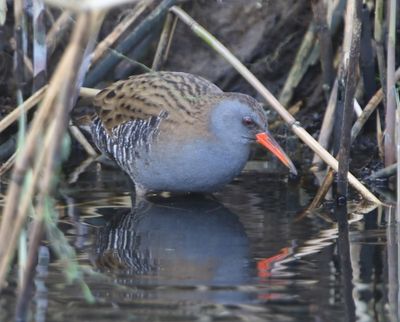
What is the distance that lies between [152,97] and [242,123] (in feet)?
1.93

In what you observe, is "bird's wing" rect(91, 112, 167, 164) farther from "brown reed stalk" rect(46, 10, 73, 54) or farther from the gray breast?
"brown reed stalk" rect(46, 10, 73, 54)

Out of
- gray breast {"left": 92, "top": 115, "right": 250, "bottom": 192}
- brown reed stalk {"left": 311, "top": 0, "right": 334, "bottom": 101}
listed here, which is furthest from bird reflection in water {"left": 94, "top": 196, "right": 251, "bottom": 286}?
brown reed stalk {"left": 311, "top": 0, "right": 334, "bottom": 101}

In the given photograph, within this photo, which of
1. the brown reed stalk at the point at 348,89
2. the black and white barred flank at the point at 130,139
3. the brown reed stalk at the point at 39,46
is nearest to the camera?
the brown reed stalk at the point at 348,89

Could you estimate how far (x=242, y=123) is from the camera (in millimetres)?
5586

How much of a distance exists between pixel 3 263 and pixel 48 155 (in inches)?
15.8

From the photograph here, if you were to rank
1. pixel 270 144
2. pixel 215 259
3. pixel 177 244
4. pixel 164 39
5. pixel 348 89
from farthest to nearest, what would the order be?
pixel 164 39
pixel 270 144
pixel 348 89
pixel 177 244
pixel 215 259

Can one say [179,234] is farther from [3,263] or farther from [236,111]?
[3,263]

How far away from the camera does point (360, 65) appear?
6.52 metres

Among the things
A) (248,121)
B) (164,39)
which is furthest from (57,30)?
(248,121)

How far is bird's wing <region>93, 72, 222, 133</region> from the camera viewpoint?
18.9 ft

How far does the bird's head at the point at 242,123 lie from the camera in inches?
219

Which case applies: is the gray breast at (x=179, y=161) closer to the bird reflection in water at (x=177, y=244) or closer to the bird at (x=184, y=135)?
the bird at (x=184, y=135)

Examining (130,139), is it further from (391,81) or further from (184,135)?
(391,81)

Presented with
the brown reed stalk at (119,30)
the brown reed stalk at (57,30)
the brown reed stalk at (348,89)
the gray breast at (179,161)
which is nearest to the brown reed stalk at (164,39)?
the brown reed stalk at (119,30)
